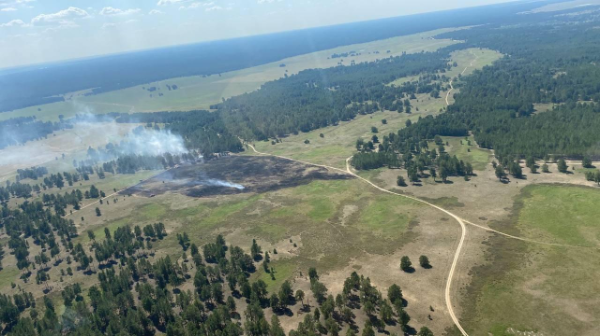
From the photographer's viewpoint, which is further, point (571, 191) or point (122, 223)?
point (122, 223)

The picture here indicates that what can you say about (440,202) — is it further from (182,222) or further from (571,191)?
(182,222)

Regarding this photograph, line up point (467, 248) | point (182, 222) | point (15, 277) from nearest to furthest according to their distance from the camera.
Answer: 1. point (467, 248)
2. point (15, 277)
3. point (182, 222)

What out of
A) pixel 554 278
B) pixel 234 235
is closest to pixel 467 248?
pixel 554 278

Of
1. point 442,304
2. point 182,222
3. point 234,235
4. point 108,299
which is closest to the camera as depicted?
point 442,304

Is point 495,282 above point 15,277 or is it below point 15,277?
below

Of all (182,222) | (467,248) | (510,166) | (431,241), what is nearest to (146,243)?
(182,222)

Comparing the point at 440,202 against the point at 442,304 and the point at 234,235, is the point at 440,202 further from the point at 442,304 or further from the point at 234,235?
the point at 234,235
